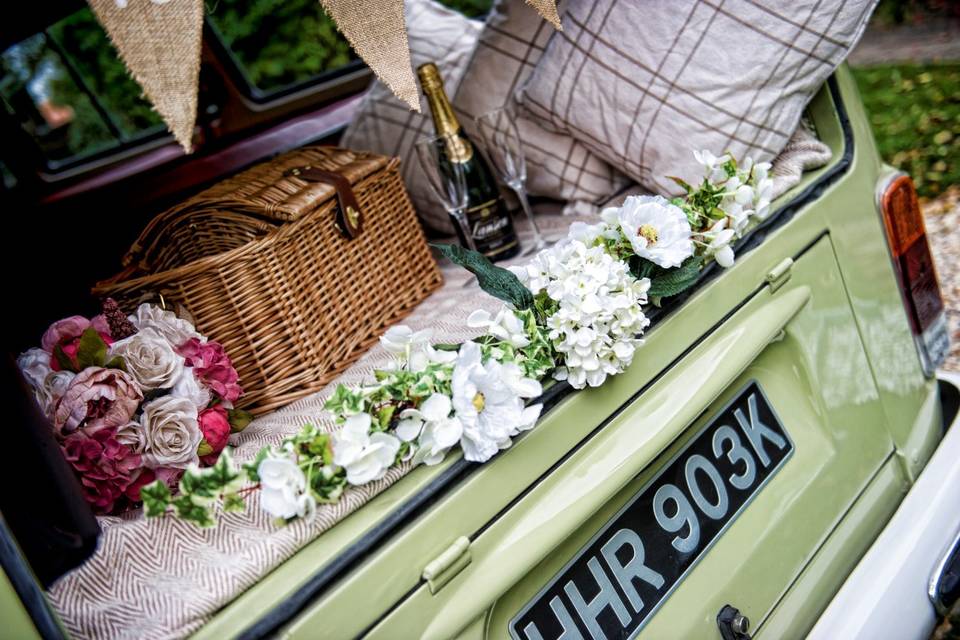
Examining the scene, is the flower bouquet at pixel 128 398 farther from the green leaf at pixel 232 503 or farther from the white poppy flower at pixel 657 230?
the white poppy flower at pixel 657 230

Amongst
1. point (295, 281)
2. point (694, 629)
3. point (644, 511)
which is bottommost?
point (694, 629)

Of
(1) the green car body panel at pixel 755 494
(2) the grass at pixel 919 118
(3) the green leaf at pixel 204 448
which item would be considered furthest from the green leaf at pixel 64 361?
(2) the grass at pixel 919 118

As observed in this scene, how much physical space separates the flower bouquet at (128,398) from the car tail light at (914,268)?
132 centimetres

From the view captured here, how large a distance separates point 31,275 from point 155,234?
31.3 inches

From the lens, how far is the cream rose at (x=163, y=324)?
4.16 ft

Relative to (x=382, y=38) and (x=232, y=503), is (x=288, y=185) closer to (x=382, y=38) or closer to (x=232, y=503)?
(x=382, y=38)

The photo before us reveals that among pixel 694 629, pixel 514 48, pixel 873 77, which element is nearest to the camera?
pixel 694 629

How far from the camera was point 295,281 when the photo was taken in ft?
4.72

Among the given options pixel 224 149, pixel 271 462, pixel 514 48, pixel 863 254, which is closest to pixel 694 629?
pixel 271 462

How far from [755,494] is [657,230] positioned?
1.54 feet

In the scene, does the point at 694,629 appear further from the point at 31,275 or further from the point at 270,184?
the point at 31,275

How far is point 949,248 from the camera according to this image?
11.5 feet

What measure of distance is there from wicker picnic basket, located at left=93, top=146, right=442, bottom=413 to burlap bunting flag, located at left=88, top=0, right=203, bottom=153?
1.66 ft

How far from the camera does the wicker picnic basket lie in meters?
1.36
